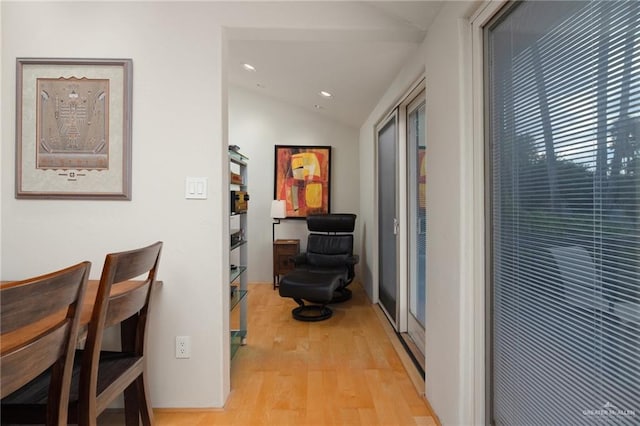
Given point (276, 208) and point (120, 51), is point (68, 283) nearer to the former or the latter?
point (120, 51)

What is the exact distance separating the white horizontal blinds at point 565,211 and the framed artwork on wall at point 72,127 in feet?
6.29

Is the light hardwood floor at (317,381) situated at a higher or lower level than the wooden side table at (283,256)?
lower

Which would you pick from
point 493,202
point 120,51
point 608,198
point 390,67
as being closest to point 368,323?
point 493,202

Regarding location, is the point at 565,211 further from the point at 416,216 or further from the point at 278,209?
the point at 278,209

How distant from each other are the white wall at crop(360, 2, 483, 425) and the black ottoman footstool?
137cm

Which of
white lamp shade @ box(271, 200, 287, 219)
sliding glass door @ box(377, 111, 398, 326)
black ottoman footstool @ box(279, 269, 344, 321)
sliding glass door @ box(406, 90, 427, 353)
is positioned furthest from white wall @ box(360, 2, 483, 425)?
white lamp shade @ box(271, 200, 287, 219)

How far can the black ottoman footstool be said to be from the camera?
3078 mm

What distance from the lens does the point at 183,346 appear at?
181 centimetres

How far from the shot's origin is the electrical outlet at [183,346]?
71.3 inches

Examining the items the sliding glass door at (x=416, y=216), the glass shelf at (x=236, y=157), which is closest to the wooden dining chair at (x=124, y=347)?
the glass shelf at (x=236, y=157)

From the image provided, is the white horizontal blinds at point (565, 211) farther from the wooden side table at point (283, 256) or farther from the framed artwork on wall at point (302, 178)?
the framed artwork on wall at point (302, 178)

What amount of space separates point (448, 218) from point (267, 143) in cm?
367

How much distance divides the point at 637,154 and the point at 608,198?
0.13 metres

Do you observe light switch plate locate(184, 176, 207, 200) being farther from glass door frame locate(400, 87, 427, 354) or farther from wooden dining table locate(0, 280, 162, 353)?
glass door frame locate(400, 87, 427, 354)
